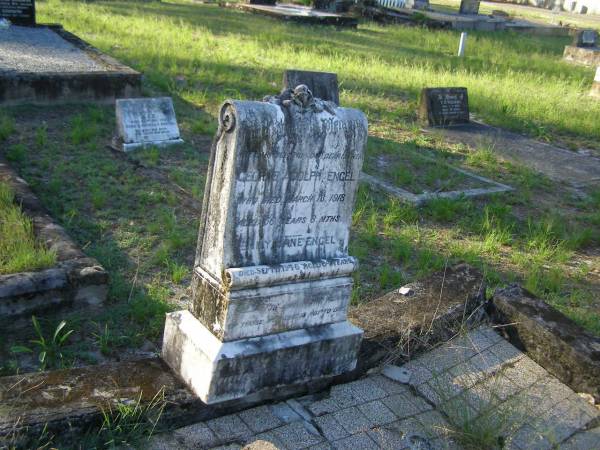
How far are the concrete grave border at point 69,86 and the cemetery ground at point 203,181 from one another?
181 mm

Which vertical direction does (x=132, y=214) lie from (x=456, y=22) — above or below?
below

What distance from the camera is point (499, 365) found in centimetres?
355

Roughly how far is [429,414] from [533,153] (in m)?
6.82

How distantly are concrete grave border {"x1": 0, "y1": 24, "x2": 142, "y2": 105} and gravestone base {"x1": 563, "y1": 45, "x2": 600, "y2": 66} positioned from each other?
43.7 feet

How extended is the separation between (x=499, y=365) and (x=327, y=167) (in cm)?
152

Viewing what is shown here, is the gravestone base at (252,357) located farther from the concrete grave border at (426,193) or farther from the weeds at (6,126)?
the weeds at (6,126)

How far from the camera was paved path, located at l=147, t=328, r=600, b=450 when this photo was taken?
281 centimetres

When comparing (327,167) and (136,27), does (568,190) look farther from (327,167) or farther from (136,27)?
(136,27)

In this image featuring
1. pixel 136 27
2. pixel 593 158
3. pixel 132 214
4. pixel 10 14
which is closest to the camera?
pixel 132 214

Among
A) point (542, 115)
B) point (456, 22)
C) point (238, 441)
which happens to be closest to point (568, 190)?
point (542, 115)

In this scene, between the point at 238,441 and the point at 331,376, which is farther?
the point at 331,376

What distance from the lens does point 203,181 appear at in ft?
21.4

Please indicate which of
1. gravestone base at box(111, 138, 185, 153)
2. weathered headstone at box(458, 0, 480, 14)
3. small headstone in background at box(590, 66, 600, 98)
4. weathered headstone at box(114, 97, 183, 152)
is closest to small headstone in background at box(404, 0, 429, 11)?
weathered headstone at box(458, 0, 480, 14)

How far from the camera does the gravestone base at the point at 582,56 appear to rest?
678 inches
